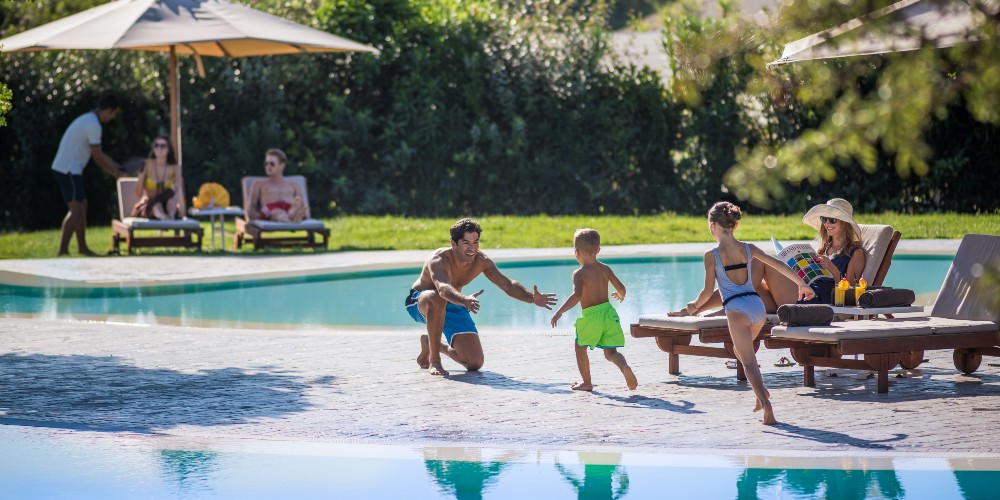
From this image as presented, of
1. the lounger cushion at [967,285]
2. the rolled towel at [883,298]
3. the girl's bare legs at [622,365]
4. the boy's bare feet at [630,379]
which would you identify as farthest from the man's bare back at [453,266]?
the lounger cushion at [967,285]

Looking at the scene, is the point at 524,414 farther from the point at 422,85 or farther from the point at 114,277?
the point at 422,85

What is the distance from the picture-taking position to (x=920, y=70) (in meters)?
3.16

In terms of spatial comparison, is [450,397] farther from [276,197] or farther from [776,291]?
[276,197]

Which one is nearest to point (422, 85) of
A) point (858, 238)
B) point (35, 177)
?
point (35, 177)

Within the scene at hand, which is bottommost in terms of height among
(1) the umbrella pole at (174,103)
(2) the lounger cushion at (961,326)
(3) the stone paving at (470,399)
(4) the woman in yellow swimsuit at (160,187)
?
(3) the stone paving at (470,399)

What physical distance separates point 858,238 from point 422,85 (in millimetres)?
14401

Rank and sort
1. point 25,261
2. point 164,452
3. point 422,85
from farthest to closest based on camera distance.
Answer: point 422,85, point 25,261, point 164,452

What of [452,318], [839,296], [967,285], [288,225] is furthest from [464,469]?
[288,225]

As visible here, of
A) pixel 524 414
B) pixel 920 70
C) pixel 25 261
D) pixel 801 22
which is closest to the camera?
pixel 920 70

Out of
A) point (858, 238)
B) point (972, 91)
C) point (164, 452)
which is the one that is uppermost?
point (972, 91)

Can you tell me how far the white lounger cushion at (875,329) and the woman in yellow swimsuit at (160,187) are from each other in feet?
39.1

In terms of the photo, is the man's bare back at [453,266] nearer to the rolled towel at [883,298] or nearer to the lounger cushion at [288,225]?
the rolled towel at [883,298]

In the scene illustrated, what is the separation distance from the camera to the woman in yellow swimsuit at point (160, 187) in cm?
1845

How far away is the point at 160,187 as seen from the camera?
Result: 18547 millimetres
